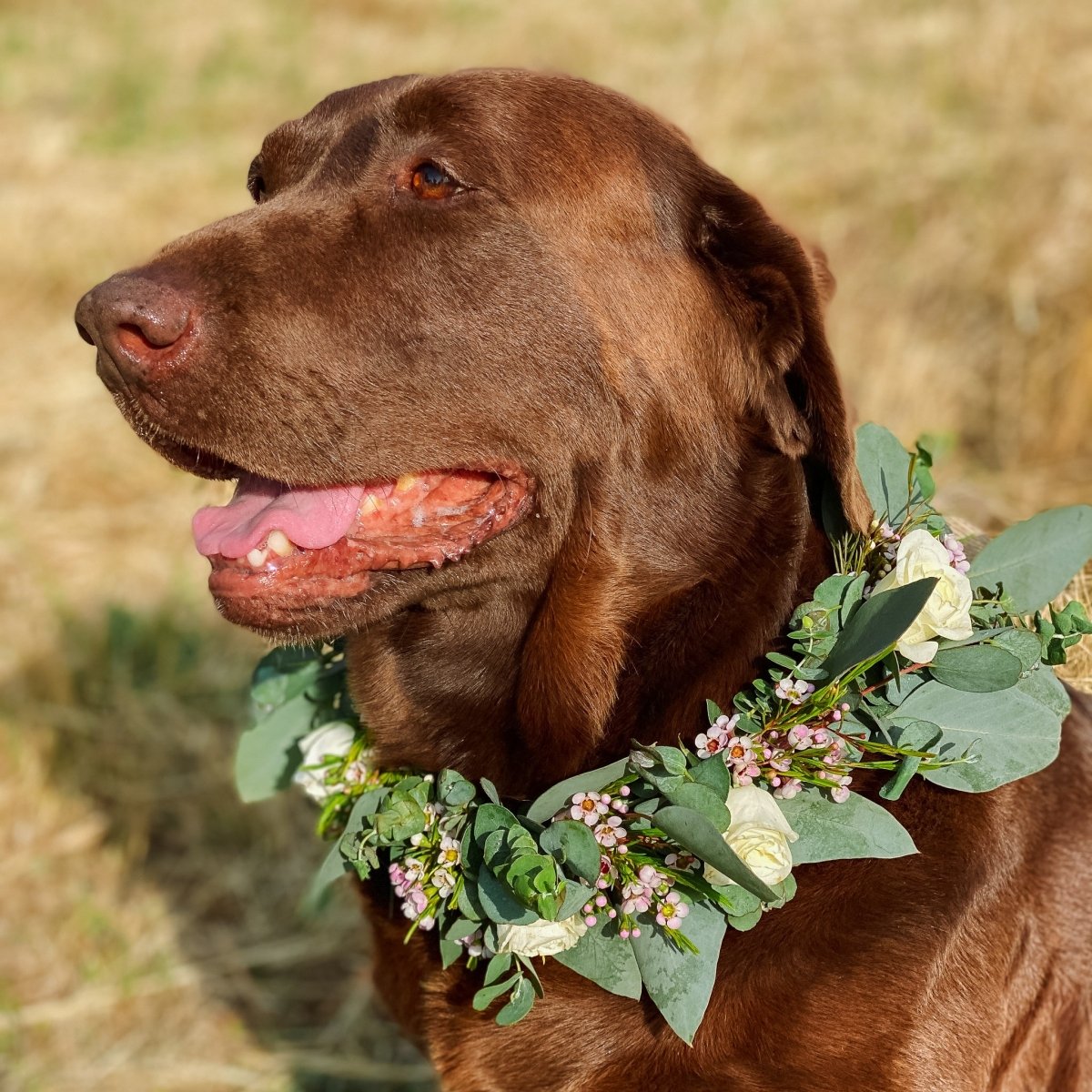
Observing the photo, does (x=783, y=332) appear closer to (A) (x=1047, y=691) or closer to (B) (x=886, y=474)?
(B) (x=886, y=474)

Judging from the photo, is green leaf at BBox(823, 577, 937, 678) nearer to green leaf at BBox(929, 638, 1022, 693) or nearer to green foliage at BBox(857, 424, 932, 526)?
green leaf at BBox(929, 638, 1022, 693)

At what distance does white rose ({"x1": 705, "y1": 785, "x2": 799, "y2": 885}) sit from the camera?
213 centimetres

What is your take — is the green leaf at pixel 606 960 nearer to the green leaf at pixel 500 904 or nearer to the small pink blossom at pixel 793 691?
the green leaf at pixel 500 904

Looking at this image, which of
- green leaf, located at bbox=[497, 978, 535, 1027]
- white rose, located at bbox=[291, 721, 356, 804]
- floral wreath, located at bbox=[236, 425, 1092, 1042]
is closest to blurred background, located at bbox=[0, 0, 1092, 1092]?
floral wreath, located at bbox=[236, 425, 1092, 1042]

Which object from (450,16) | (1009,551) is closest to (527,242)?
(1009,551)

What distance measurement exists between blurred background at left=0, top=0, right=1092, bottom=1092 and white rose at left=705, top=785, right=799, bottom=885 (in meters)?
1.25

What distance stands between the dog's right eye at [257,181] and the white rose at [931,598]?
5.07ft

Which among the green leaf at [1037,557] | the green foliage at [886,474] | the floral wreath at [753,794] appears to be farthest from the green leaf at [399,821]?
the green leaf at [1037,557]

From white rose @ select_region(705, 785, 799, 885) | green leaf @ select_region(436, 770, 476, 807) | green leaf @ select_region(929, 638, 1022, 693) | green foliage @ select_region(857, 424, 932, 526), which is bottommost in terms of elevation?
green leaf @ select_region(436, 770, 476, 807)

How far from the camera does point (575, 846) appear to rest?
217cm

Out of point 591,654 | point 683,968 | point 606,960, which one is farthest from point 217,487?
point 683,968

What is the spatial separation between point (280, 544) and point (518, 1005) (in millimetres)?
921

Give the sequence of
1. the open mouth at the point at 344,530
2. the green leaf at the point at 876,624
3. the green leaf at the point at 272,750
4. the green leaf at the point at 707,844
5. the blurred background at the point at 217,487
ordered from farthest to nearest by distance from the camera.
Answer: the blurred background at the point at 217,487, the green leaf at the point at 272,750, the open mouth at the point at 344,530, the green leaf at the point at 876,624, the green leaf at the point at 707,844

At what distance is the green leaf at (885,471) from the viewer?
2592 millimetres
